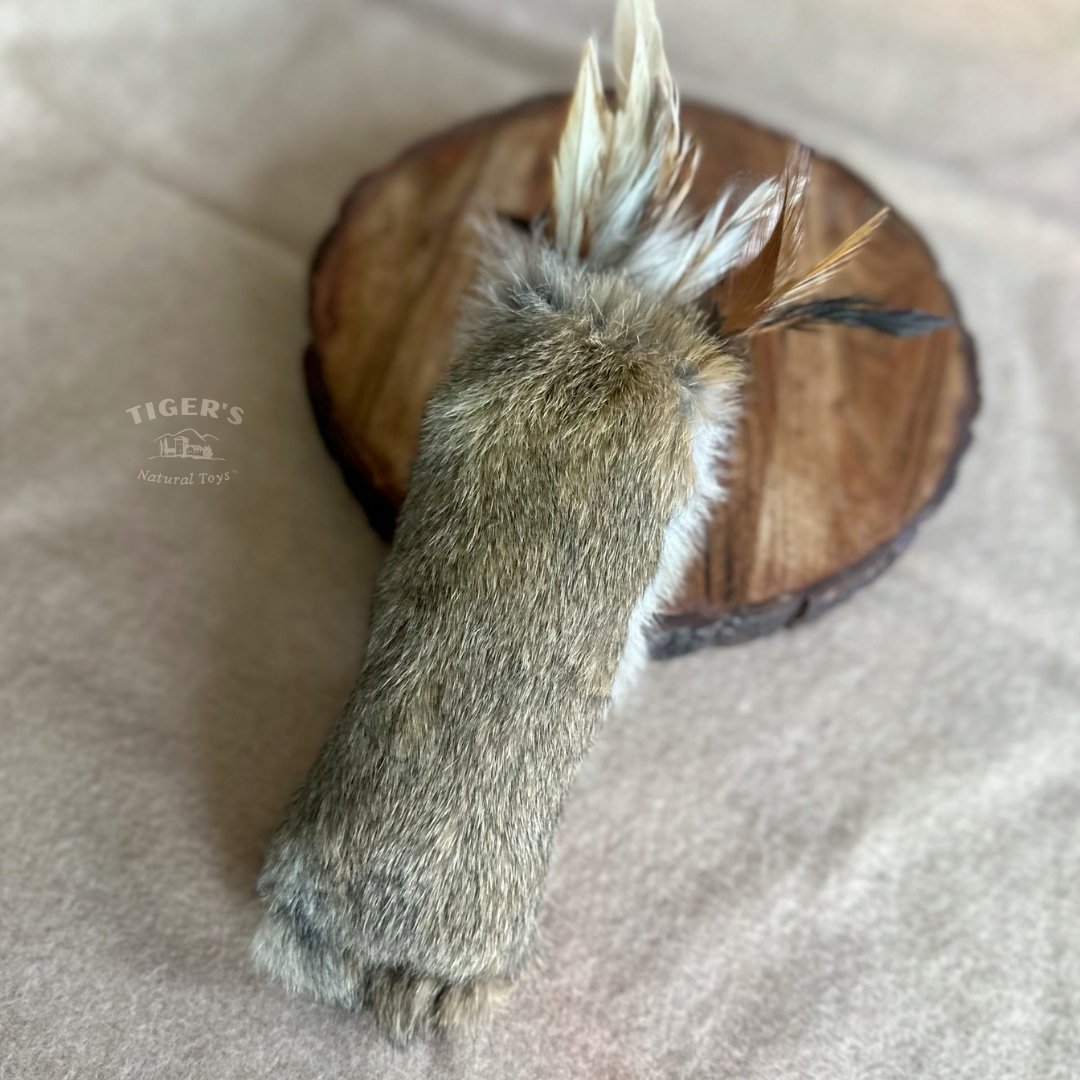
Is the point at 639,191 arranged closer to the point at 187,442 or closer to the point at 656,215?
the point at 656,215

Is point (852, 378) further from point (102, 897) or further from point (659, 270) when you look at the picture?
point (102, 897)

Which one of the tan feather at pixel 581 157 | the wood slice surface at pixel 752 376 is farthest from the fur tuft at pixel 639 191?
the wood slice surface at pixel 752 376

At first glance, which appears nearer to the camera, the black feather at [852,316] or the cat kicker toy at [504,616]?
the cat kicker toy at [504,616]

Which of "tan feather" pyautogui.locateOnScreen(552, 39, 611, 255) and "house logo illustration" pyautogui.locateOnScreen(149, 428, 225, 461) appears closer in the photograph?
"tan feather" pyautogui.locateOnScreen(552, 39, 611, 255)

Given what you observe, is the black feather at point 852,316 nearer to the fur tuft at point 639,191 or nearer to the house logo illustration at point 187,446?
the fur tuft at point 639,191

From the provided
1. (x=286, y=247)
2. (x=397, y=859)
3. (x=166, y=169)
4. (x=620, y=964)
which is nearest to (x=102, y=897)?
(x=397, y=859)

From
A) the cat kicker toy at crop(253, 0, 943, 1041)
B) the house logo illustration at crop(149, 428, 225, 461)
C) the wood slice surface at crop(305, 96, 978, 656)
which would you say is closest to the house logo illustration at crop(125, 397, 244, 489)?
the house logo illustration at crop(149, 428, 225, 461)

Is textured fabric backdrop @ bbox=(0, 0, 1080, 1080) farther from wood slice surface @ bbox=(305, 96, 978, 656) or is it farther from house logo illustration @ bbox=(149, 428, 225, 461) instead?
wood slice surface @ bbox=(305, 96, 978, 656)
